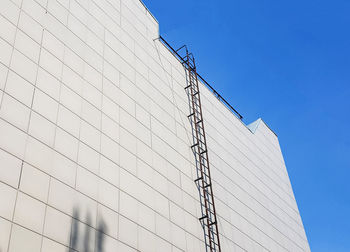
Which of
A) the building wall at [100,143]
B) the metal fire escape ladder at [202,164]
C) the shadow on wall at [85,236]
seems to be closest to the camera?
the building wall at [100,143]

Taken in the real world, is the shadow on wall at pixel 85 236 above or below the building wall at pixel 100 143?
below

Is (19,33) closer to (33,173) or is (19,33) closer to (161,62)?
(33,173)

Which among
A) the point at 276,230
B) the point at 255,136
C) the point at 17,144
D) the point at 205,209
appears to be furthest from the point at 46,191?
the point at 255,136

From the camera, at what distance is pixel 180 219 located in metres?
22.9

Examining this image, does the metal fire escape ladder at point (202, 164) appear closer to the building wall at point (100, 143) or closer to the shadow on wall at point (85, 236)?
the building wall at point (100, 143)

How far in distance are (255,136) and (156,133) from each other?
751 inches

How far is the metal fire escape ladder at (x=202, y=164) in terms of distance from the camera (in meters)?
24.7

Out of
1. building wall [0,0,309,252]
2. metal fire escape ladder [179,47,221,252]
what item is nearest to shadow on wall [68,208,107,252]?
building wall [0,0,309,252]

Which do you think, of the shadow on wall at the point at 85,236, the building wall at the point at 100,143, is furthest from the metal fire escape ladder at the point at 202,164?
the shadow on wall at the point at 85,236

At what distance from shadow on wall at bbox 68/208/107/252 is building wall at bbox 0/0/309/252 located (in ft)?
0.16

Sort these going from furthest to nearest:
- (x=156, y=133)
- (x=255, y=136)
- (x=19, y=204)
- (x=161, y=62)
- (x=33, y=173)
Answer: (x=255, y=136) < (x=161, y=62) < (x=156, y=133) < (x=33, y=173) < (x=19, y=204)

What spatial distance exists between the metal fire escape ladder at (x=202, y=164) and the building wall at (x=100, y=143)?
702mm

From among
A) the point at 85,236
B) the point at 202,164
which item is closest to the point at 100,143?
the point at 85,236

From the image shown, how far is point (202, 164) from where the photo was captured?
27797 mm
